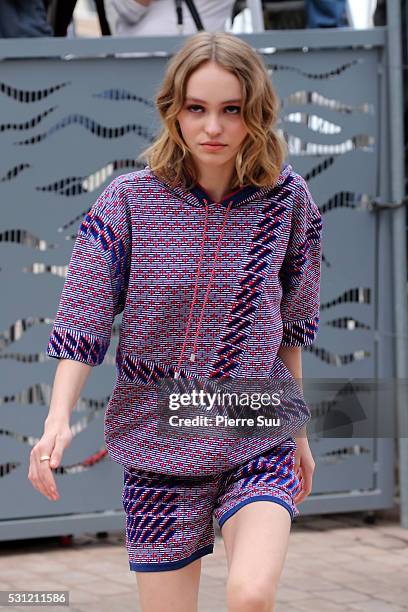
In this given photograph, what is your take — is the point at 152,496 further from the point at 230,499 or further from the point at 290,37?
the point at 290,37

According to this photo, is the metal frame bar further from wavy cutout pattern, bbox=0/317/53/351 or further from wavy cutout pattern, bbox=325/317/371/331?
wavy cutout pattern, bbox=325/317/371/331

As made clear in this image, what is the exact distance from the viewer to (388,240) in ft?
19.7

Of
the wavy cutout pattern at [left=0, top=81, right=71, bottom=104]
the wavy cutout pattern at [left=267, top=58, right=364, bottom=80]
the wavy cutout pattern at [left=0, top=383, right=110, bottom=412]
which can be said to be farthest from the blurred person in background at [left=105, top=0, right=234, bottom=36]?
the wavy cutout pattern at [left=0, top=383, right=110, bottom=412]

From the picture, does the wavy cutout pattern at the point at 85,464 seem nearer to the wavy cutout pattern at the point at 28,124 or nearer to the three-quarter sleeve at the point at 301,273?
the wavy cutout pattern at the point at 28,124

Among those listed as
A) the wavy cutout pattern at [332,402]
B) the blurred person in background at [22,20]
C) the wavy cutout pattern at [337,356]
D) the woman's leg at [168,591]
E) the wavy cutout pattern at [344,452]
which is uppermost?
the blurred person in background at [22,20]

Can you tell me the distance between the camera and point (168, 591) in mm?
2982

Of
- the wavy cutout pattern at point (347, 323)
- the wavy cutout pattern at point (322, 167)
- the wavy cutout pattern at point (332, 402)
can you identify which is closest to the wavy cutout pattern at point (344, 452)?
the wavy cutout pattern at point (332, 402)

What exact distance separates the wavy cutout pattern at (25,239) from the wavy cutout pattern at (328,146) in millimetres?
1231

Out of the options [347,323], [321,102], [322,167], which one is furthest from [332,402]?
[321,102]

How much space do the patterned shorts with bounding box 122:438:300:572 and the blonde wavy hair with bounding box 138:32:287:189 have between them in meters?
0.69

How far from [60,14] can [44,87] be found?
34.0 inches

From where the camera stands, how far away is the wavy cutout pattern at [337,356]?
591 centimetres

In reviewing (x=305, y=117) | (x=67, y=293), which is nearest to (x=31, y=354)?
(x=305, y=117)

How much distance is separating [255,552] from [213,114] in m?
1.02
